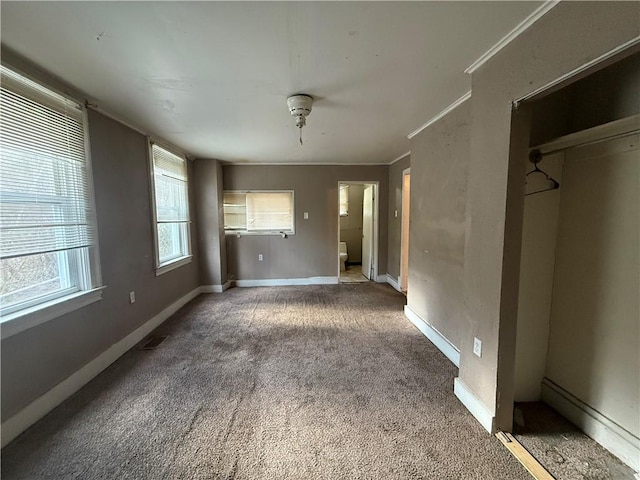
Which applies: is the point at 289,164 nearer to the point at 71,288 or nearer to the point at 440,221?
the point at 440,221

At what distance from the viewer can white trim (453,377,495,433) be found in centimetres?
161

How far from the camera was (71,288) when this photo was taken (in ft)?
6.82

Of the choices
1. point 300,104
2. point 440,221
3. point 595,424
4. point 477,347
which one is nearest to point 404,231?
point 440,221

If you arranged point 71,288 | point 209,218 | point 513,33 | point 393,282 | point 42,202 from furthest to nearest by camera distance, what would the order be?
point 393,282 → point 209,218 → point 71,288 → point 42,202 → point 513,33

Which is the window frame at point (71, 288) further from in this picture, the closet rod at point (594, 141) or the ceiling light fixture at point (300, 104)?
the closet rod at point (594, 141)

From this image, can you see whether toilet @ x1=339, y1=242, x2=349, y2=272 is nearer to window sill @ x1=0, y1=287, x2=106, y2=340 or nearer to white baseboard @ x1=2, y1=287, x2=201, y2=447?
white baseboard @ x1=2, y1=287, x2=201, y2=447

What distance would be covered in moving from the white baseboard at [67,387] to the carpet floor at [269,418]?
0.17ft

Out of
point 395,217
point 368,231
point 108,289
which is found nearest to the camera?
point 108,289

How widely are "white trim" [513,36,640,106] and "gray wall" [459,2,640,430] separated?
15 millimetres

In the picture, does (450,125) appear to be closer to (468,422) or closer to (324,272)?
(468,422)

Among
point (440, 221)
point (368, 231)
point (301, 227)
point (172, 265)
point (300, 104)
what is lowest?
point (172, 265)

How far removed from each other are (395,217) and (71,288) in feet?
14.0

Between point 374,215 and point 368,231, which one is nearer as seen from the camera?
point 374,215

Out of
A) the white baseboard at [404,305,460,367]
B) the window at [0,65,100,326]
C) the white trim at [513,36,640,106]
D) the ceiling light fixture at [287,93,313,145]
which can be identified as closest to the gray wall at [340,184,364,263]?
the white baseboard at [404,305,460,367]
